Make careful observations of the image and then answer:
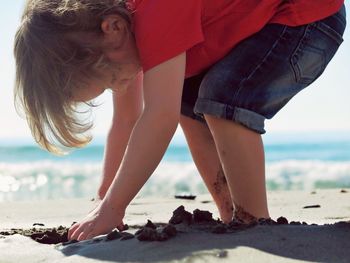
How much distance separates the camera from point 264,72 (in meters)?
2.80

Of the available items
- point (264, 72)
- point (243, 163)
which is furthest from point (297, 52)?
point (243, 163)

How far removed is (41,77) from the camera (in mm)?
2625

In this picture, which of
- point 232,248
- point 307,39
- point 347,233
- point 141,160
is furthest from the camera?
point 307,39

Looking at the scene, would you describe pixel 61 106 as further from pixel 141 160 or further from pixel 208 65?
pixel 208 65

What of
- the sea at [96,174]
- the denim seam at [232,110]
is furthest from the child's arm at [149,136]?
the sea at [96,174]

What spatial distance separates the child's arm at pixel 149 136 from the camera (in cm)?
249

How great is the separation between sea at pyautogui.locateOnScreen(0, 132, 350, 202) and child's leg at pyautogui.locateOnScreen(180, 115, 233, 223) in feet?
18.9

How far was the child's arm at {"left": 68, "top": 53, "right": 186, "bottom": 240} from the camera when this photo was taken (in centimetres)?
249

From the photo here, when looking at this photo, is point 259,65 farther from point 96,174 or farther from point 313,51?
point 96,174

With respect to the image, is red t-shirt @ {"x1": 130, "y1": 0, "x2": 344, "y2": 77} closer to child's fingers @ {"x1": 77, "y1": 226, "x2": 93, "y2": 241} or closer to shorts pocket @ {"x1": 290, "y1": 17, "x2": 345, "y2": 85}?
shorts pocket @ {"x1": 290, "y1": 17, "x2": 345, "y2": 85}

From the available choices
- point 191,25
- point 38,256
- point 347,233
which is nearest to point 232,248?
point 347,233

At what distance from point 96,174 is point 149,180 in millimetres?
3271

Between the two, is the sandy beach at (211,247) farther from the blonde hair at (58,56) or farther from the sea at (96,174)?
the sea at (96,174)

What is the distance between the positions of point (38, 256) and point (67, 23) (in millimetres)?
903
